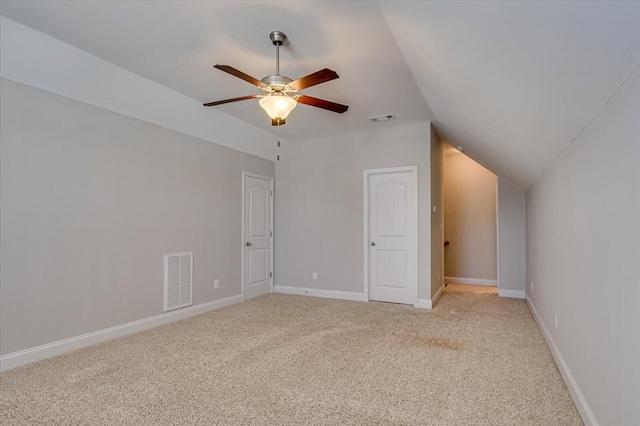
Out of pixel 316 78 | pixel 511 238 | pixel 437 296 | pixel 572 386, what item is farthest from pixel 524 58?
pixel 511 238

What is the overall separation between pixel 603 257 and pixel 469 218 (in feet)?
18.6

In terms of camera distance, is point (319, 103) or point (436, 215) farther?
point (436, 215)

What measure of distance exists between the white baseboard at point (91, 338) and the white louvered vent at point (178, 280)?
4.5 inches

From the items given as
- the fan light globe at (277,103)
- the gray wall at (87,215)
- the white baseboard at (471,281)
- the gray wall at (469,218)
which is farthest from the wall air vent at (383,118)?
the white baseboard at (471,281)

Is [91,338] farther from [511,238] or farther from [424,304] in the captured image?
[511,238]

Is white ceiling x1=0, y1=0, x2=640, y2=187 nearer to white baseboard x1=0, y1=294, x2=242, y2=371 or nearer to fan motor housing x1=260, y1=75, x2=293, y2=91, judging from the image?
fan motor housing x1=260, y1=75, x2=293, y2=91

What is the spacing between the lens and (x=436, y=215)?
18.5 feet

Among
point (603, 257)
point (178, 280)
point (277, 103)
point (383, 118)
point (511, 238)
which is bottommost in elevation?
point (178, 280)

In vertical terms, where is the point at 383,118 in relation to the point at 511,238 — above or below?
above

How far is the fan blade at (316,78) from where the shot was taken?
2.50m

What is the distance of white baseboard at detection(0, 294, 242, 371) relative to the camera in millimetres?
2898

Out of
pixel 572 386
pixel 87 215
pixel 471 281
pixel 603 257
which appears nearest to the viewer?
pixel 603 257

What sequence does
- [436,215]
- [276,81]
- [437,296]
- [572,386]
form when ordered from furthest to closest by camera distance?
[436,215] < [437,296] < [276,81] < [572,386]

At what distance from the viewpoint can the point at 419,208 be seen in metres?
5.19
